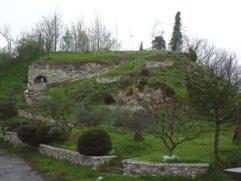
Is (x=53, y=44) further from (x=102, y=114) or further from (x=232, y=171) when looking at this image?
(x=232, y=171)

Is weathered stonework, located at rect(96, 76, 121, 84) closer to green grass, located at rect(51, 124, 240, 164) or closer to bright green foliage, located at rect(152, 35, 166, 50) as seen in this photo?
green grass, located at rect(51, 124, 240, 164)

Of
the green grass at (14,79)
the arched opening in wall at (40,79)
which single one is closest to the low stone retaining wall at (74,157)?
the arched opening in wall at (40,79)

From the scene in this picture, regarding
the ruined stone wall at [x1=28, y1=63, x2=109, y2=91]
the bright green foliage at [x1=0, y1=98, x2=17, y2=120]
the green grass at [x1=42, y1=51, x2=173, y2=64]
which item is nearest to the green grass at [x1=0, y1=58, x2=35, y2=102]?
the ruined stone wall at [x1=28, y1=63, x2=109, y2=91]

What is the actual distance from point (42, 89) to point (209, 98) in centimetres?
2783

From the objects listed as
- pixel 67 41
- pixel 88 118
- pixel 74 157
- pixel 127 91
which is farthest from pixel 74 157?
pixel 67 41

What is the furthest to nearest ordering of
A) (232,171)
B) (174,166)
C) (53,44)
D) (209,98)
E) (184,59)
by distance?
(53,44) → (184,59) → (209,98) → (174,166) → (232,171)

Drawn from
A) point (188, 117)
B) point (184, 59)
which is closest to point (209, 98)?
point (188, 117)

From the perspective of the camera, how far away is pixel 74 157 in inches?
1046

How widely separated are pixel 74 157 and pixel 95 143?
239 centimetres

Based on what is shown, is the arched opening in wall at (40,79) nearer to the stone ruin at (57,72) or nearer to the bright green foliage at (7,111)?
the stone ruin at (57,72)

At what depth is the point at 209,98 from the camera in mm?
23766

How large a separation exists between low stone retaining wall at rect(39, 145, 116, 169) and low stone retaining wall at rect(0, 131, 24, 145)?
499cm

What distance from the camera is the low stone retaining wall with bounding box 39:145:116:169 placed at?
24.7 metres

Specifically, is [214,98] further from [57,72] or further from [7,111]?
[57,72]
